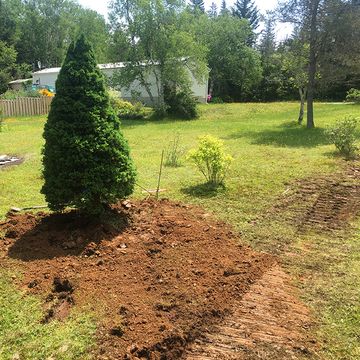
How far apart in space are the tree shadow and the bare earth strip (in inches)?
69.4

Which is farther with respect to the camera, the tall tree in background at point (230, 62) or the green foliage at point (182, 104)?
the tall tree in background at point (230, 62)

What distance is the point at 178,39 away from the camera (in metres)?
21.3

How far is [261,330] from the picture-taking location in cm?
316

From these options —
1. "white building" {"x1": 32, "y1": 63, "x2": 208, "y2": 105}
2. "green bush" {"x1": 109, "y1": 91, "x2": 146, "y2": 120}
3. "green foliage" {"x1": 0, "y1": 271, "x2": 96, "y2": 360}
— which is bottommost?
"green foliage" {"x1": 0, "y1": 271, "x2": 96, "y2": 360}

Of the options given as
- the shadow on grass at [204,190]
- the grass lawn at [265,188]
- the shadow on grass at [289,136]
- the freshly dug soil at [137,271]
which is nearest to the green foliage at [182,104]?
the grass lawn at [265,188]

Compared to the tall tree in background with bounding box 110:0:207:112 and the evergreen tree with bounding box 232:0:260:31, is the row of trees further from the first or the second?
the evergreen tree with bounding box 232:0:260:31

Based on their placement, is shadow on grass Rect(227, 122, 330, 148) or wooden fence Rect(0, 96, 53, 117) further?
wooden fence Rect(0, 96, 53, 117)

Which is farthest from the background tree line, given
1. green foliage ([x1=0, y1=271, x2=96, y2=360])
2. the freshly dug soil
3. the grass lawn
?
green foliage ([x1=0, y1=271, x2=96, y2=360])

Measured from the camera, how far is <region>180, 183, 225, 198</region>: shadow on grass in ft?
22.8

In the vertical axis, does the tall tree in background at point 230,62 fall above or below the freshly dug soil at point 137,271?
above

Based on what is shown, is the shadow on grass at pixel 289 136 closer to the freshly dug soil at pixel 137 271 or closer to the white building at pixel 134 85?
the white building at pixel 134 85

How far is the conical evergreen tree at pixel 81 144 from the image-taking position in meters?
4.59

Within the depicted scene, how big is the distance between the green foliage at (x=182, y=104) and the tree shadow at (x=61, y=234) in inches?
698

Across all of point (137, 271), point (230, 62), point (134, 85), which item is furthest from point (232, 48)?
point (137, 271)
